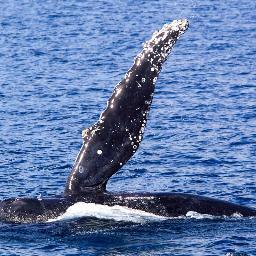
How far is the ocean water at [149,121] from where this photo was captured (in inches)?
964

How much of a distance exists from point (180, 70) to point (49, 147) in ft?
59.0

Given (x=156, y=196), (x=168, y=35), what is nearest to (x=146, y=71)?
(x=168, y=35)

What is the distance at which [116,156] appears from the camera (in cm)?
2488

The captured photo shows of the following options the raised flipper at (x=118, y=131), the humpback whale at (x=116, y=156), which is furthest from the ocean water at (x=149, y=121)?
the raised flipper at (x=118, y=131)

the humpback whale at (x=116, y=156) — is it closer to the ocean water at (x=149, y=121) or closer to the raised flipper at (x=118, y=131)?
the raised flipper at (x=118, y=131)

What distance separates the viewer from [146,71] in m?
25.1

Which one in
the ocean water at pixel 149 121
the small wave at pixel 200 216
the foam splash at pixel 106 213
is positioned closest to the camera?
the ocean water at pixel 149 121

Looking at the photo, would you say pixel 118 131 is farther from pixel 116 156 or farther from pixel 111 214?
pixel 111 214

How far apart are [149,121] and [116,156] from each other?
666 inches

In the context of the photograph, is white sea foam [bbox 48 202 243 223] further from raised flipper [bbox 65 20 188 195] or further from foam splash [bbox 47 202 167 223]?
raised flipper [bbox 65 20 188 195]

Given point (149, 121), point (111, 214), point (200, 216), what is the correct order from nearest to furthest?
1. point (111, 214)
2. point (200, 216)
3. point (149, 121)

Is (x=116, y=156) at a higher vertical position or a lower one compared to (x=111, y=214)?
higher

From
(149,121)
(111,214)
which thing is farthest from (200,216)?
(149,121)

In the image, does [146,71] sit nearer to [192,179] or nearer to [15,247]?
[15,247]
